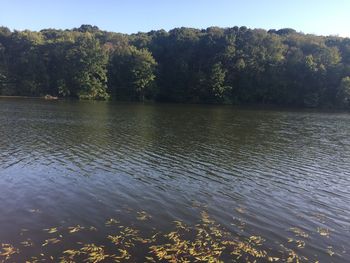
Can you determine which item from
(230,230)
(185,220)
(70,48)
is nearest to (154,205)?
(185,220)

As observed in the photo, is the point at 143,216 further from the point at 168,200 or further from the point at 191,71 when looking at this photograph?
the point at 191,71

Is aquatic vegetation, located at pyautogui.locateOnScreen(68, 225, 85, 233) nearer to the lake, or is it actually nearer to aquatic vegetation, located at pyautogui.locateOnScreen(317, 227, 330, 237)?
the lake

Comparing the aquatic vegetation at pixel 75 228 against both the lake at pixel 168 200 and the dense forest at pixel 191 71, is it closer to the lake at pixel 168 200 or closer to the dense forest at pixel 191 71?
the lake at pixel 168 200

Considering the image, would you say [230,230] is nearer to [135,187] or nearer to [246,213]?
[246,213]

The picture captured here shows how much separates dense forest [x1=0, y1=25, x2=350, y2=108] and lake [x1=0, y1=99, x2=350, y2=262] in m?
89.6

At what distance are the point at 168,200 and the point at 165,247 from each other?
6.39 metres

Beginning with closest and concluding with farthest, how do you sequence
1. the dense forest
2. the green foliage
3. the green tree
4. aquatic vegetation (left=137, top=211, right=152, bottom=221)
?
1. aquatic vegetation (left=137, top=211, right=152, bottom=221)
2. the green foliage
3. the green tree
4. the dense forest

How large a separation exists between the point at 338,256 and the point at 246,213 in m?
5.47

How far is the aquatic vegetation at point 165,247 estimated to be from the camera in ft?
46.2

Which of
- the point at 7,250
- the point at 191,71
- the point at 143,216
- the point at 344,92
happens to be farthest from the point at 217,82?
the point at 7,250

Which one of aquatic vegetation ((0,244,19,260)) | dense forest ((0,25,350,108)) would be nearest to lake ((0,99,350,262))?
aquatic vegetation ((0,244,19,260))

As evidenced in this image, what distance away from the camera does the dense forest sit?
12744cm

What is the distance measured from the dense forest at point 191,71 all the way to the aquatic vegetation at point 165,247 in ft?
373

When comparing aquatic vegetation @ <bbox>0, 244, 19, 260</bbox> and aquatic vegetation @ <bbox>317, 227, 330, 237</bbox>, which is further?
aquatic vegetation @ <bbox>317, 227, 330, 237</bbox>
